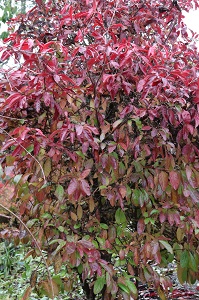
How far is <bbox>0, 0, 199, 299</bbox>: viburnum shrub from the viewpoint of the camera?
5.45 ft

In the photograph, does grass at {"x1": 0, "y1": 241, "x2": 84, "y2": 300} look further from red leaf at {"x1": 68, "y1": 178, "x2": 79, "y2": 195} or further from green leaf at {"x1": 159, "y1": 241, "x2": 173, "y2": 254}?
red leaf at {"x1": 68, "y1": 178, "x2": 79, "y2": 195}

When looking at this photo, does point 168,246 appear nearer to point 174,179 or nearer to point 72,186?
point 174,179

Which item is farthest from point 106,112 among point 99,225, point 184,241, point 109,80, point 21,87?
point 184,241

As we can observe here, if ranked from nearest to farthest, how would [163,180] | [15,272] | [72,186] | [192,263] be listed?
[72,186] < [163,180] < [192,263] < [15,272]

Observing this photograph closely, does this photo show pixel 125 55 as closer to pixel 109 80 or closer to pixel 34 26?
pixel 109 80

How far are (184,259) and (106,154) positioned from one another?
0.67 m

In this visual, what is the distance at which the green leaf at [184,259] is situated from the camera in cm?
187

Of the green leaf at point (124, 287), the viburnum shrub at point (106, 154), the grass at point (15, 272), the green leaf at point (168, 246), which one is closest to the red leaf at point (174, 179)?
the viburnum shrub at point (106, 154)

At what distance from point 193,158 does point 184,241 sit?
48 centimetres

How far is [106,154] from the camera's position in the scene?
5.68ft

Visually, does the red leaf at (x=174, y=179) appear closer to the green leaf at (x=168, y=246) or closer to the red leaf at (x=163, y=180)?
the red leaf at (x=163, y=180)

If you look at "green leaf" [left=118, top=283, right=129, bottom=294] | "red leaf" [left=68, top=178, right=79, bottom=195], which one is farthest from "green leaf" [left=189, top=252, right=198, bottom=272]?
"red leaf" [left=68, top=178, right=79, bottom=195]

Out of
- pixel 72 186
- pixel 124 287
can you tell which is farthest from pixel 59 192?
pixel 124 287

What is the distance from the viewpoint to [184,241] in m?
1.99
